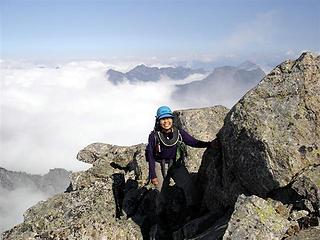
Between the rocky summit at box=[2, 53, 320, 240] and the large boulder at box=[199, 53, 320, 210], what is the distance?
0.13 ft

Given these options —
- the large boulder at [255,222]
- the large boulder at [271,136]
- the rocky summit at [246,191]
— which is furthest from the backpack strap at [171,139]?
the large boulder at [255,222]

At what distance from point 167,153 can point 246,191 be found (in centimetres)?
452

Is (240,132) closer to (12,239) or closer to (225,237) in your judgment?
(225,237)

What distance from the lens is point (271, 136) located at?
49.8ft

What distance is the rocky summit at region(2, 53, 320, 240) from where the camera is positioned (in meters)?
13.5

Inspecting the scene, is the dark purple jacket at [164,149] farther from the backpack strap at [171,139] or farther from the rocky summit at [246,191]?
the rocky summit at [246,191]

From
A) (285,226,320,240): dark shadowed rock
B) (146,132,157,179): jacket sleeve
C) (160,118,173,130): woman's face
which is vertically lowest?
(285,226,320,240): dark shadowed rock

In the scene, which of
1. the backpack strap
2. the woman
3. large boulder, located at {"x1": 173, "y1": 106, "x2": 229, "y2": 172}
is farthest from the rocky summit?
large boulder, located at {"x1": 173, "y1": 106, "x2": 229, "y2": 172}

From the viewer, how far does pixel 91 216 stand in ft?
56.5

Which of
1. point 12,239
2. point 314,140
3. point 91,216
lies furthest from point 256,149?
point 12,239

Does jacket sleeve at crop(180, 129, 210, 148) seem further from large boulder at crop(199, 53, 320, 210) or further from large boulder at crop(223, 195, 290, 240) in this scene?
large boulder at crop(223, 195, 290, 240)

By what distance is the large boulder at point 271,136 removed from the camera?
587 inches

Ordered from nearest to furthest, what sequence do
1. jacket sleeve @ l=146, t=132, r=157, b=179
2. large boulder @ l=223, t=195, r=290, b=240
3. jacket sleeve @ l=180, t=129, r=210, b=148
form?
large boulder @ l=223, t=195, r=290, b=240 → jacket sleeve @ l=146, t=132, r=157, b=179 → jacket sleeve @ l=180, t=129, r=210, b=148

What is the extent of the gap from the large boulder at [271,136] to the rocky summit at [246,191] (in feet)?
0.13
